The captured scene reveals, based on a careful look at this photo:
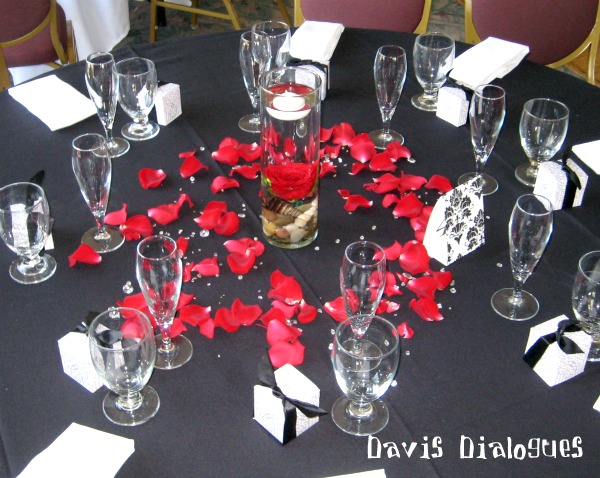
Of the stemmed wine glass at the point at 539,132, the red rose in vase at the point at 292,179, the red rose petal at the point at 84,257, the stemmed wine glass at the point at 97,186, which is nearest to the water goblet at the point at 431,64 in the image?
Result: the stemmed wine glass at the point at 539,132

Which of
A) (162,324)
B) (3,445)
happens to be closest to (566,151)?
(162,324)

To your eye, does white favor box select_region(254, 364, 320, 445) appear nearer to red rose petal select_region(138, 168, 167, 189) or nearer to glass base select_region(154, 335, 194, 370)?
glass base select_region(154, 335, 194, 370)

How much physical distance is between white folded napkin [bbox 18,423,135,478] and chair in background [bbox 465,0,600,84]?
195 centimetres

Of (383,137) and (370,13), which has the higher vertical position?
(383,137)

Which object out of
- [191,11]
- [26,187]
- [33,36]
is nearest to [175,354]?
[26,187]

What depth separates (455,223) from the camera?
1.44 meters

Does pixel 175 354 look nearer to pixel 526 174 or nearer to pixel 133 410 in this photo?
pixel 133 410

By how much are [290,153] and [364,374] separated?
1.65ft

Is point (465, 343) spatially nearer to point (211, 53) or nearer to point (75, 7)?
point (211, 53)

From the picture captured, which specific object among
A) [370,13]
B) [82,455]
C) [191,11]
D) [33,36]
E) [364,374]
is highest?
[364,374]

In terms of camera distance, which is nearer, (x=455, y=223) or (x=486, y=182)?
(x=455, y=223)

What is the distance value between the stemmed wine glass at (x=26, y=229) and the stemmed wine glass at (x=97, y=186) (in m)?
0.08

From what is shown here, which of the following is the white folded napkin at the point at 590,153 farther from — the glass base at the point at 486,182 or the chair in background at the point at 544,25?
Result: the chair in background at the point at 544,25

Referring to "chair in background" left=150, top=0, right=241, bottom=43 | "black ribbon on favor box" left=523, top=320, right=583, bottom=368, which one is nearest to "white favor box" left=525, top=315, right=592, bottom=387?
"black ribbon on favor box" left=523, top=320, right=583, bottom=368
